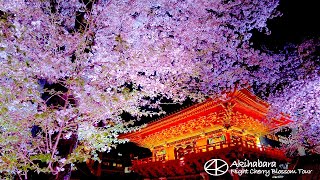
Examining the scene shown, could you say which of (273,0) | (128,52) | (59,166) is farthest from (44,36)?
(273,0)

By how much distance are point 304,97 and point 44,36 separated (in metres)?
11.7

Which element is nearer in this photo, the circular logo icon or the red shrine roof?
the circular logo icon

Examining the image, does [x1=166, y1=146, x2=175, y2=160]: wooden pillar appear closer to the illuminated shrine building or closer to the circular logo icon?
the illuminated shrine building

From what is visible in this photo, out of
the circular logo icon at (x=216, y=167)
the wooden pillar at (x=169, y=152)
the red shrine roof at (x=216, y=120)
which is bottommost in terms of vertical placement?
the circular logo icon at (x=216, y=167)

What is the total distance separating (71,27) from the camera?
5.93m

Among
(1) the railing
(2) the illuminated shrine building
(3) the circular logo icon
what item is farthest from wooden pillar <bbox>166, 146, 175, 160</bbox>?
(3) the circular logo icon

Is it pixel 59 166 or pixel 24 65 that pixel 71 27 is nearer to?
pixel 24 65

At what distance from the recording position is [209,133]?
13.1 metres

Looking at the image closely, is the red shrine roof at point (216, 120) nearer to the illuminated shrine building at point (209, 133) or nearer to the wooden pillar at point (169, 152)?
the illuminated shrine building at point (209, 133)

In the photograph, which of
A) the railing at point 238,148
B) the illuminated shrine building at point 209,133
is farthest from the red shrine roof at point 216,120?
the railing at point 238,148

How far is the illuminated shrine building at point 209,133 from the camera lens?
10875mm

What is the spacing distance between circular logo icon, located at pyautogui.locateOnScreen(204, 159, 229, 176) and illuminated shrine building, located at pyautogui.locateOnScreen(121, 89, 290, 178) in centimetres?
25

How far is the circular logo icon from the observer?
11.0 meters

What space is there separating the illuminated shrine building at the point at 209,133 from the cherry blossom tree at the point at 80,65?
4.63 meters
